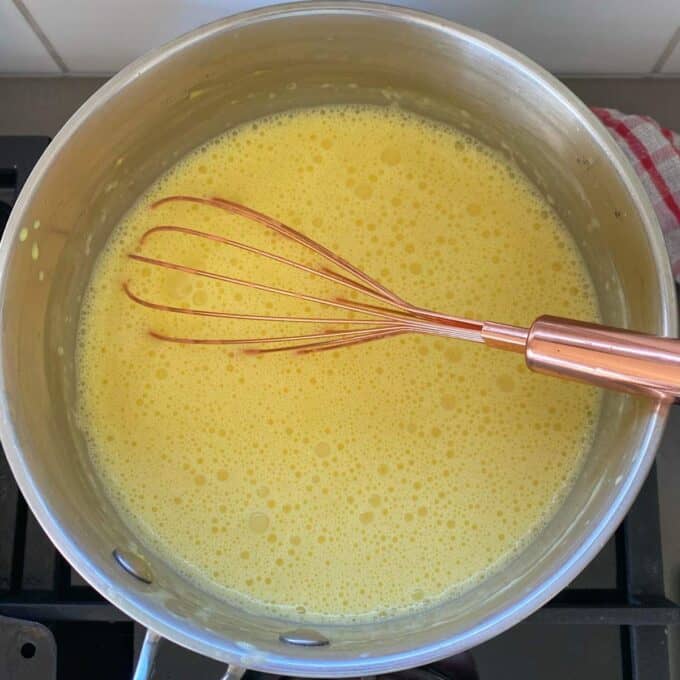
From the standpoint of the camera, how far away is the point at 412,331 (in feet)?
2.19

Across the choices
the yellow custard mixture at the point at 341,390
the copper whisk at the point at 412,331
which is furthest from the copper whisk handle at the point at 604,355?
the yellow custard mixture at the point at 341,390

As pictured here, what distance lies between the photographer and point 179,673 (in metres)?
0.69

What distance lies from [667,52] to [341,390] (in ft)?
1.41

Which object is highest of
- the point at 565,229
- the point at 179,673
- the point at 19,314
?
the point at 565,229

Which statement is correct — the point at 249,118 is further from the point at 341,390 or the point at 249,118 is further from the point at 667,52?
the point at 667,52

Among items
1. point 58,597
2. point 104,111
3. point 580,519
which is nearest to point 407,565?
point 580,519

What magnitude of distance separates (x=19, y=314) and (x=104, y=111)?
17cm

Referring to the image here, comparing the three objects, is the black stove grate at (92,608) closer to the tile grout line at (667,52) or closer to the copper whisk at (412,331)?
the copper whisk at (412,331)

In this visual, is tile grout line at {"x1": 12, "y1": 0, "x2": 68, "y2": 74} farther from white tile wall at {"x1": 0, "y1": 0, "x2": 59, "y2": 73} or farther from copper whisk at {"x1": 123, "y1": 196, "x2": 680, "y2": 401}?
copper whisk at {"x1": 123, "y1": 196, "x2": 680, "y2": 401}

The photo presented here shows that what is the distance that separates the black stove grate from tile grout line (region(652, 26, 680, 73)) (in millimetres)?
381

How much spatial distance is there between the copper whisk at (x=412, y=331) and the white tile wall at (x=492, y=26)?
6.2 inches

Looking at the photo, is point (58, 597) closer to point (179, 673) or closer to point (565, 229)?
point (179, 673)

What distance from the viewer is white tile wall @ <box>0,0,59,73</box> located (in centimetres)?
74

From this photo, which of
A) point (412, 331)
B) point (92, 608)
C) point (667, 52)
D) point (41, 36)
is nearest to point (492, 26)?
point (667, 52)
